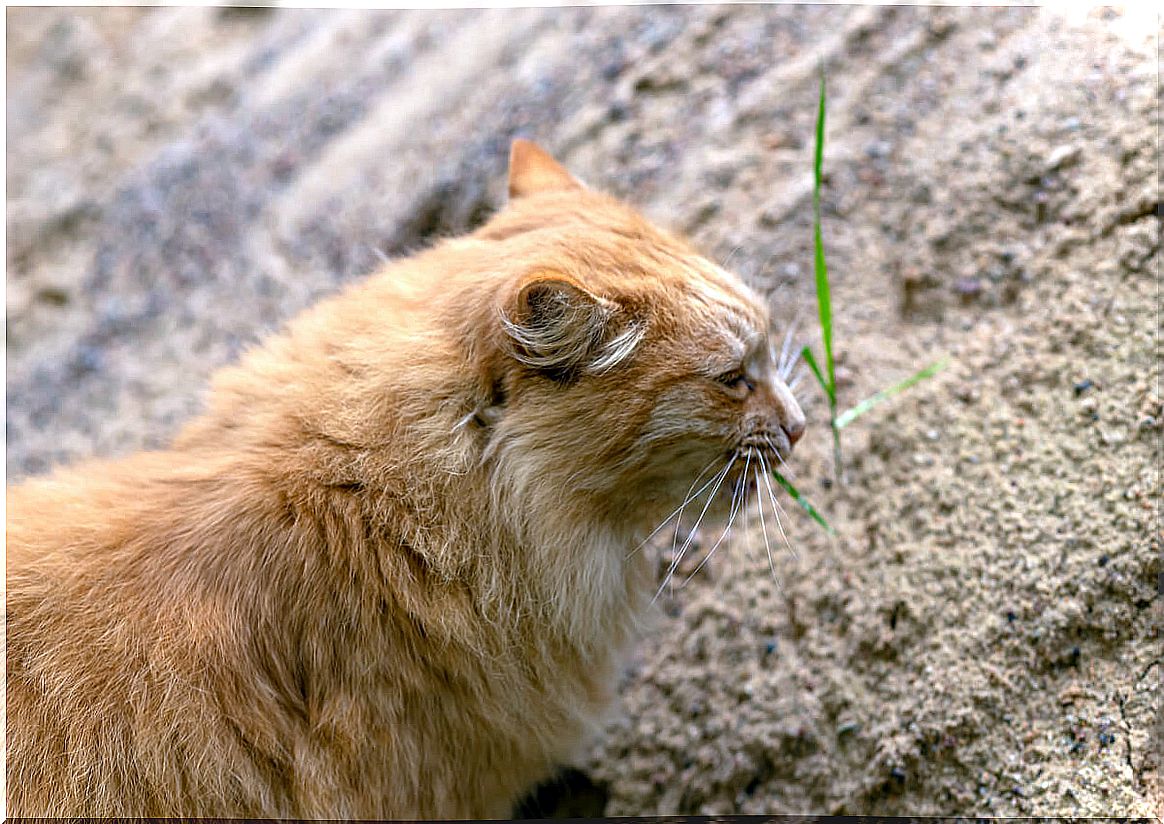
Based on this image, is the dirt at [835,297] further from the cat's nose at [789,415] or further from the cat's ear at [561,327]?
the cat's ear at [561,327]

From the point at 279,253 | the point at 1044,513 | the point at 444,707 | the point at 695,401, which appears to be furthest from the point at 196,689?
the point at 279,253

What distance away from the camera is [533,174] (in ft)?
8.47

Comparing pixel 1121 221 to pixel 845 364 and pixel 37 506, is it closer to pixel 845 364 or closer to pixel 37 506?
pixel 845 364

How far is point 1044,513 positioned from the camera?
230cm

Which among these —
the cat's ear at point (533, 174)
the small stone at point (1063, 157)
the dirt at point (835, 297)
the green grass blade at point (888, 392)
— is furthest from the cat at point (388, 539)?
the small stone at point (1063, 157)

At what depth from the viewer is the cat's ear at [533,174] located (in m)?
2.55

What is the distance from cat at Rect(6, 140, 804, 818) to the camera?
193 cm

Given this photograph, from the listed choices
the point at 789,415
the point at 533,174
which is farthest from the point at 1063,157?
the point at 533,174

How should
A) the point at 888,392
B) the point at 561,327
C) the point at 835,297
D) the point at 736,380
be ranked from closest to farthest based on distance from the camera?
1. the point at 561,327
2. the point at 736,380
3. the point at 888,392
4. the point at 835,297

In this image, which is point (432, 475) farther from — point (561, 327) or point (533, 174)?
point (533, 174)

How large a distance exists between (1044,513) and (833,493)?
23.5 inches

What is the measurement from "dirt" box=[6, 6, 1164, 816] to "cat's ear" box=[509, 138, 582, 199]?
82 centimetres

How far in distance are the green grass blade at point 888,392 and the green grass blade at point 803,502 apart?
27 centimetres

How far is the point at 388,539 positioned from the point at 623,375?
24.9 inches
